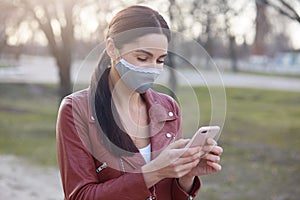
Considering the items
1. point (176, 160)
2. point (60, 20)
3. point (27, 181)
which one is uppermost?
point (176, 160)

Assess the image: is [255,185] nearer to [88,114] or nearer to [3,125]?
[88,114]

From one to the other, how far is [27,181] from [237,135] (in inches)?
239

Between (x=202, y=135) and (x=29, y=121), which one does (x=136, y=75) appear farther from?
(x=29, y=121)

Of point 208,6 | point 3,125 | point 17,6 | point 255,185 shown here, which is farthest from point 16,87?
point 255,185

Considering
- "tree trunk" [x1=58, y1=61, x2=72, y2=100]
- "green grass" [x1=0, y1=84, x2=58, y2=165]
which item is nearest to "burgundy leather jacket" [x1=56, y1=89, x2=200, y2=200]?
"green grass" [x1=0, y1=84, x2=58, y2=165]

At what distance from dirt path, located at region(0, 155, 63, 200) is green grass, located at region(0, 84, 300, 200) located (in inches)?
18.6

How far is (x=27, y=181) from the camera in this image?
711 centimetres

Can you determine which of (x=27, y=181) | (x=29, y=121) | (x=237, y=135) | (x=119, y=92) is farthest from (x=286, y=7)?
(x=29, y=121)

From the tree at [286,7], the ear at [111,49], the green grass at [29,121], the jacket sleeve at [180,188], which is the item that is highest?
the ear at [111,49]

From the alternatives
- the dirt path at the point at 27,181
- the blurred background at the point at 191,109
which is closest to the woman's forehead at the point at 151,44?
the blurred background at the point at 191,109

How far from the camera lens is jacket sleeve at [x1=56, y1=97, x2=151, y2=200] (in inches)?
55.6

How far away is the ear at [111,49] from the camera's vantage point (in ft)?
5.08

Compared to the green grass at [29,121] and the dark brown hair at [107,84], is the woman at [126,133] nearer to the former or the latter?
the dark brown hair at [107,84]

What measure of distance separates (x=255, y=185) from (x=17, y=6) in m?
6.13
